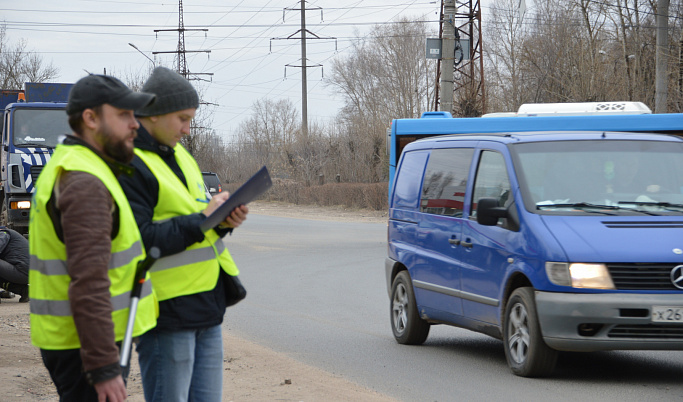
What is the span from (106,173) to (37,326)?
584mm

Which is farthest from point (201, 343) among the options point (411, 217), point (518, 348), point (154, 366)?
point (411, 217)

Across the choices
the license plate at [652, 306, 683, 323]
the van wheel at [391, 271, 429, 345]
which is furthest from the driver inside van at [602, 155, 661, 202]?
the van wheel at [391, 271, 429, 345]

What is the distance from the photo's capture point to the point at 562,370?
8094 millimetres

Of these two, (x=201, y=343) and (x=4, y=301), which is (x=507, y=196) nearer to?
(x=201, y=343)

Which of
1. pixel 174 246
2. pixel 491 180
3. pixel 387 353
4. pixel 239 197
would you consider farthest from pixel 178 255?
pixel 387 353

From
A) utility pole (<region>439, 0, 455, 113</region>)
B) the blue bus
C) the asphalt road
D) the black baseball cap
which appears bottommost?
the asphalt road

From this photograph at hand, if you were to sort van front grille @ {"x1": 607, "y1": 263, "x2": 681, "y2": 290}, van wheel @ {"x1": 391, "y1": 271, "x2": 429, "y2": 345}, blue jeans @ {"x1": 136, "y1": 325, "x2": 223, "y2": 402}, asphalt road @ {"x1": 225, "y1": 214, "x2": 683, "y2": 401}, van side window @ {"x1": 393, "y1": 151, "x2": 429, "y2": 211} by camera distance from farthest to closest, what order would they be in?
van side window @ {"x1": 393, "y1": 151, "x2": 429, "y2": 211}, van wheel @ {"x1": 391, "y1": 271, "x2": 429, "y2": 345}, asphalt road @ {"x1": 225, "y1": 214, "x2": 683, "y2": 401}, van front grille @ {"x1": 607, "y1": 263, "x2": 681, "y2": 290}, blue jeans @ {"x1": 136, "y1": 325, "x2": 223, "y2": 402}

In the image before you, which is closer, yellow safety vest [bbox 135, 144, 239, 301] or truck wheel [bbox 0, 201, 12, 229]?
yellow safety vest [bbox 135, 144, 239, 301]

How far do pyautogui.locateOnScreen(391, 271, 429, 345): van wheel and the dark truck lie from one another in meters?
10.7

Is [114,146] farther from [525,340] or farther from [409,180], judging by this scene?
[409,180]

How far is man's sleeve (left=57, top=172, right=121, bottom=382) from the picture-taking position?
3.17 metres

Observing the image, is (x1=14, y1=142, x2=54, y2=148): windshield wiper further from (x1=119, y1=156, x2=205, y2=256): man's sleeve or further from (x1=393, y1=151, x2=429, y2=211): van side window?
(x1=119, y1=156, x2=205, y2=256): man's sleeve

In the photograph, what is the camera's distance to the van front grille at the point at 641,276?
7062 millimetres

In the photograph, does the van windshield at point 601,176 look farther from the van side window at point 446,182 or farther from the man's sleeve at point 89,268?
the man's sleeve at point 89,268
